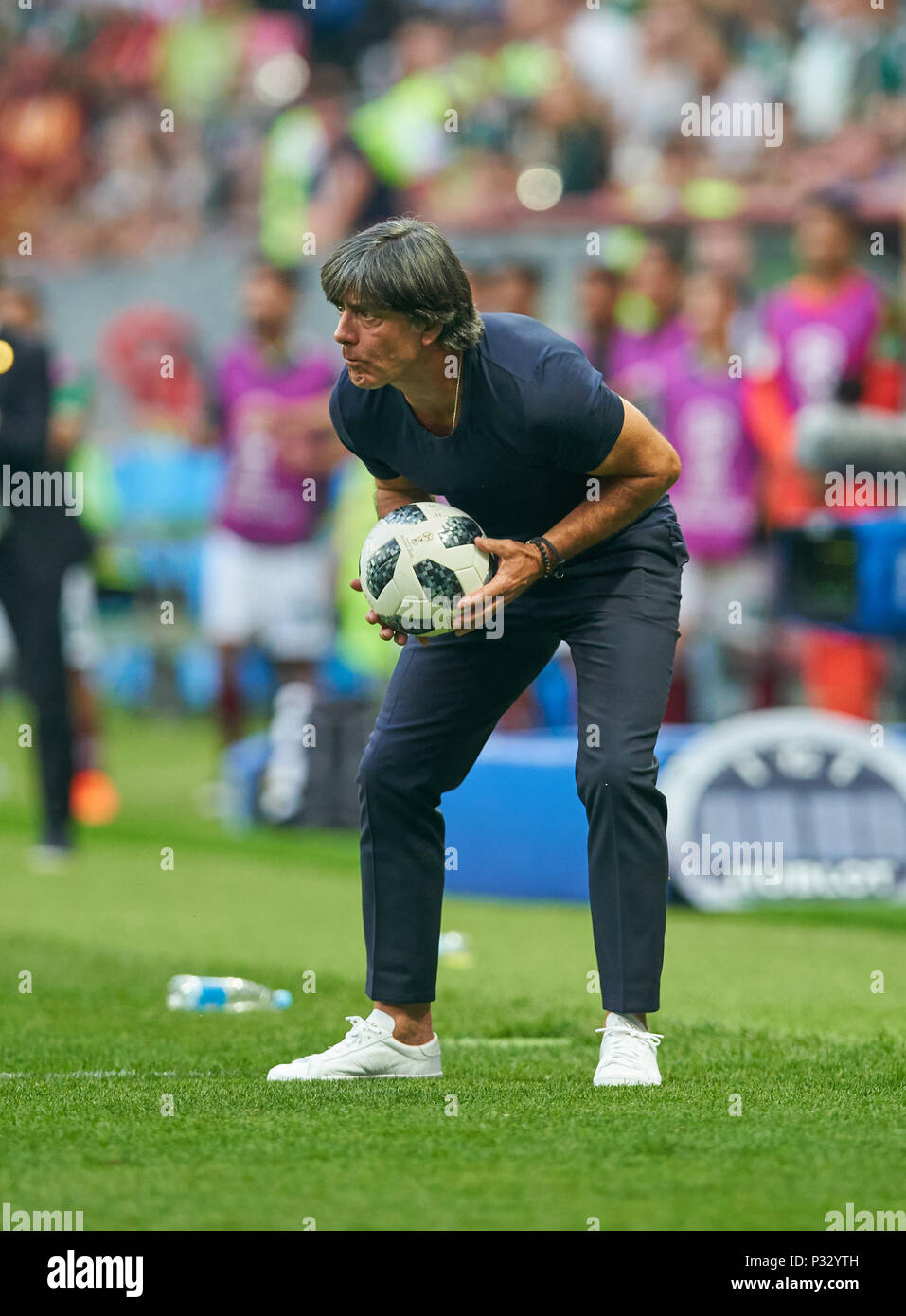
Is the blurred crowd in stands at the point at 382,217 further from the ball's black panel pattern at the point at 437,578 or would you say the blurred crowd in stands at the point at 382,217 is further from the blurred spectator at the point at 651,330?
the ball's black panel pattern at the point at 437,578

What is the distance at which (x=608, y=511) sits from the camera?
491cm

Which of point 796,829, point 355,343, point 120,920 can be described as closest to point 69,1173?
point 355,343

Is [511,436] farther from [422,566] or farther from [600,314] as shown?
[600,314]

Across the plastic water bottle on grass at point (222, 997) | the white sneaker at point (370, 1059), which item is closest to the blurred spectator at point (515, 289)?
the plastic water bottle on grass at point (222, 997)

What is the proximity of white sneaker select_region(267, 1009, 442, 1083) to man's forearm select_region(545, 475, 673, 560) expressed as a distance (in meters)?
1.27

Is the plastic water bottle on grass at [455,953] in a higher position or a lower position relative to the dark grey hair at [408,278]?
lower

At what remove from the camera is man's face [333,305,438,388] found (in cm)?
469

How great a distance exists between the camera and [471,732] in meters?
5.12

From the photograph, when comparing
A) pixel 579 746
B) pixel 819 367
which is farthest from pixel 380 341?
pixel 819 367

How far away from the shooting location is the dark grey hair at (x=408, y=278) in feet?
15.3

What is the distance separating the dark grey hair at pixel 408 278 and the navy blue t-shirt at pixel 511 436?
0.40ft

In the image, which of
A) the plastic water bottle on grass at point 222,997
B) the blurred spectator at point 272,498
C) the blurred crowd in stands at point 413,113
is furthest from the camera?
the blurred crowd in stands at point 413,113

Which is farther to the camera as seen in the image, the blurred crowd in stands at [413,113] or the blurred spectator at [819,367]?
the blurred crowd in stands at [413,113]
